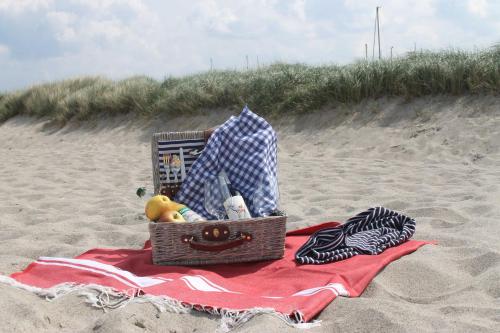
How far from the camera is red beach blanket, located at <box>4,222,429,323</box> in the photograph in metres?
2.72

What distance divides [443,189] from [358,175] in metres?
1.27

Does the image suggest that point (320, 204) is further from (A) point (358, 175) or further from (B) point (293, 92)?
(B) point (293, 92)

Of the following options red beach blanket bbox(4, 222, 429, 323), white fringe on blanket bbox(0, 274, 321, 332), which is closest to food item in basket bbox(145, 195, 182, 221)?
red beach blanket bbox(4, 222, 429, 323)

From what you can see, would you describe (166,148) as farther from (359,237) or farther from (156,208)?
(359,237)

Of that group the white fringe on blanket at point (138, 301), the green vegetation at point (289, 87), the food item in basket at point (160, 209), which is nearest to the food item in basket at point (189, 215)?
the food item in basket at point (160, 209)

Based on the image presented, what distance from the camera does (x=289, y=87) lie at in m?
11.1

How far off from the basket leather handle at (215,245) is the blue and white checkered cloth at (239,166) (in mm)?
471

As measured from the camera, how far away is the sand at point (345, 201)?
2.53 meters

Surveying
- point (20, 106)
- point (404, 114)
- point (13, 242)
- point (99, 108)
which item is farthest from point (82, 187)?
point (20, 106)

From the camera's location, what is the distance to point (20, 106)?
Result: 53.2 feet

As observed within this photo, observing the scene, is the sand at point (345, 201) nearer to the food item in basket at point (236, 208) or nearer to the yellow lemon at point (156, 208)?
the yellow lemon at point (156, 208)

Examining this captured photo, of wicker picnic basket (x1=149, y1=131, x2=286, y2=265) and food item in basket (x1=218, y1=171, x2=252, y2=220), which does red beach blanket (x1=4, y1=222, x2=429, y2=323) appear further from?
food item in basket (x1=218, y1=171, x2=252, y2=220)

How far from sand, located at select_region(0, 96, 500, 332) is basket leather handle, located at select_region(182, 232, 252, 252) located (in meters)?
0.75

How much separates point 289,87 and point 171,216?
7744 mm
